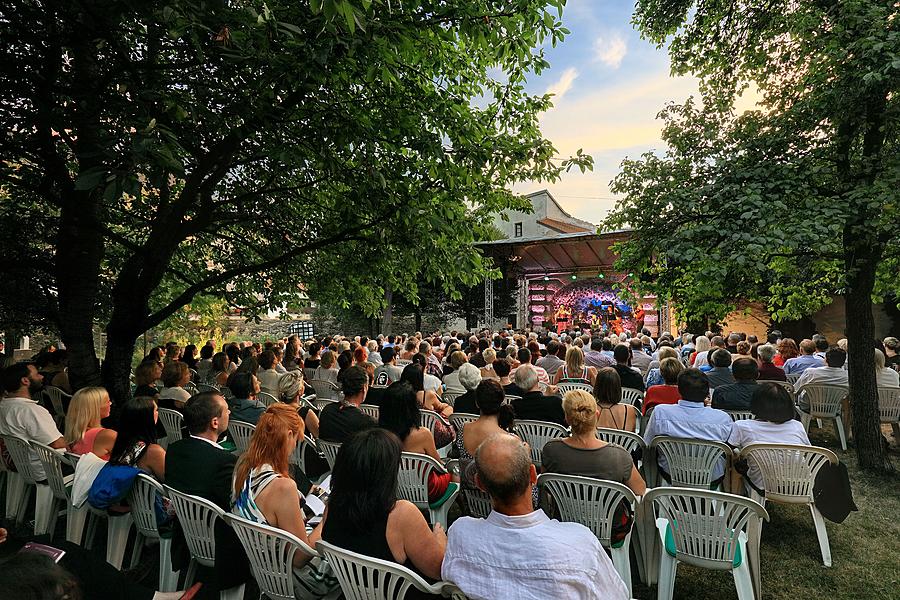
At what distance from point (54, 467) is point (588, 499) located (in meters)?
3.86

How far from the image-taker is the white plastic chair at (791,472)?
354 cm

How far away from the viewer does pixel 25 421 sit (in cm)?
424

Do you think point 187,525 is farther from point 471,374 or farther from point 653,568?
point 471,374

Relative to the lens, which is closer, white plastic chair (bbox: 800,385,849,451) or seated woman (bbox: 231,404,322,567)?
seated woman (bbox: 231,404,322,567)

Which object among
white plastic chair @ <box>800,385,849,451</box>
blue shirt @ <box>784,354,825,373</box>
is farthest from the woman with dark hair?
blue shirt @ <box>784,354,825,373</box>

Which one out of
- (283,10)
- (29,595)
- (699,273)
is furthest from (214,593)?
(699,273)

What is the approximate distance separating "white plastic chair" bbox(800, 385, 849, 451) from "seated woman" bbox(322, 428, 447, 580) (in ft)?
21.3

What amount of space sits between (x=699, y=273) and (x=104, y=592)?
4990 mm

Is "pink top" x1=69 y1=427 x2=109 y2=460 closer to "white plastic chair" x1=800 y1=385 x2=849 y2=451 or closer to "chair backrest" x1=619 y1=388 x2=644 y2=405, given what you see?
"chair backrest" x1=619 y1=388 x2=644 y2=405

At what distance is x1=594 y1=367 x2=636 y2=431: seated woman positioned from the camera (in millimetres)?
4316

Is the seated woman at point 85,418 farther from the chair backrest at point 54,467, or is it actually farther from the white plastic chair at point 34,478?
the white plastic chair at point 34,478

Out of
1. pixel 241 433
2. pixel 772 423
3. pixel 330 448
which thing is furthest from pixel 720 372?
pixel 241 433

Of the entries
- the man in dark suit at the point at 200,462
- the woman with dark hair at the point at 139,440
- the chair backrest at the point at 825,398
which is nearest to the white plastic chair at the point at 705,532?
the man in dark suit at the point at 200,462

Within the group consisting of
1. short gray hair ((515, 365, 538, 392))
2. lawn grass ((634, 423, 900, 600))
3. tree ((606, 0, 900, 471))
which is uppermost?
tree ((606, 0, 900, 471))
